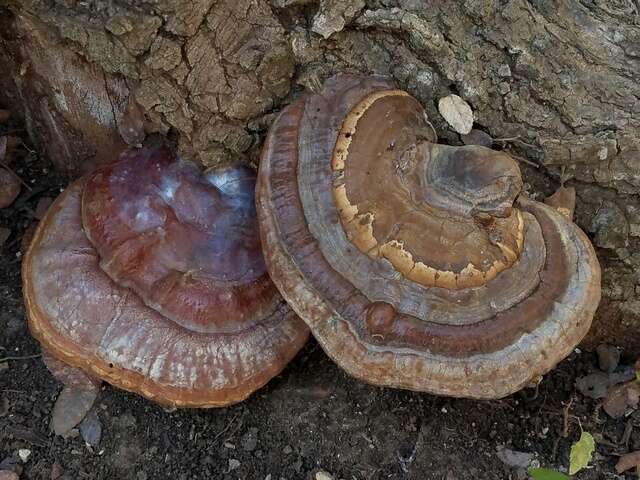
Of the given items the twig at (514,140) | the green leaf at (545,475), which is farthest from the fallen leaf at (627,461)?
the twig at (514,140)

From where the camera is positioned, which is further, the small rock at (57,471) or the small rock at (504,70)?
the small rock at (57,471)

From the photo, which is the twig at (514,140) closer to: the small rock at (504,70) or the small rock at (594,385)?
the small rock at (504,70)

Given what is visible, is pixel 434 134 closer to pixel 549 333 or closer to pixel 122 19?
pixel 549 333

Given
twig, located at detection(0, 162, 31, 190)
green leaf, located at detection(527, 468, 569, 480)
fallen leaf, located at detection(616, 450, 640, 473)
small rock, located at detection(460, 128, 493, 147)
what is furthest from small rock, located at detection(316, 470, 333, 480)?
twig, located at detection(0, 162, 31, 190)

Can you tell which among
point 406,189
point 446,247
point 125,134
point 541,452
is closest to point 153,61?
point 125,134

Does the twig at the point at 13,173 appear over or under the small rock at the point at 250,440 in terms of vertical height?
over

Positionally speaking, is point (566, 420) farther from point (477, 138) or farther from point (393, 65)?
point (393, 65)

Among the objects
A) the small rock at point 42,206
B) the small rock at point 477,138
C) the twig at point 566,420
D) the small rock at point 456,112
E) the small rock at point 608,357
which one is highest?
the small rock at point 456,112
